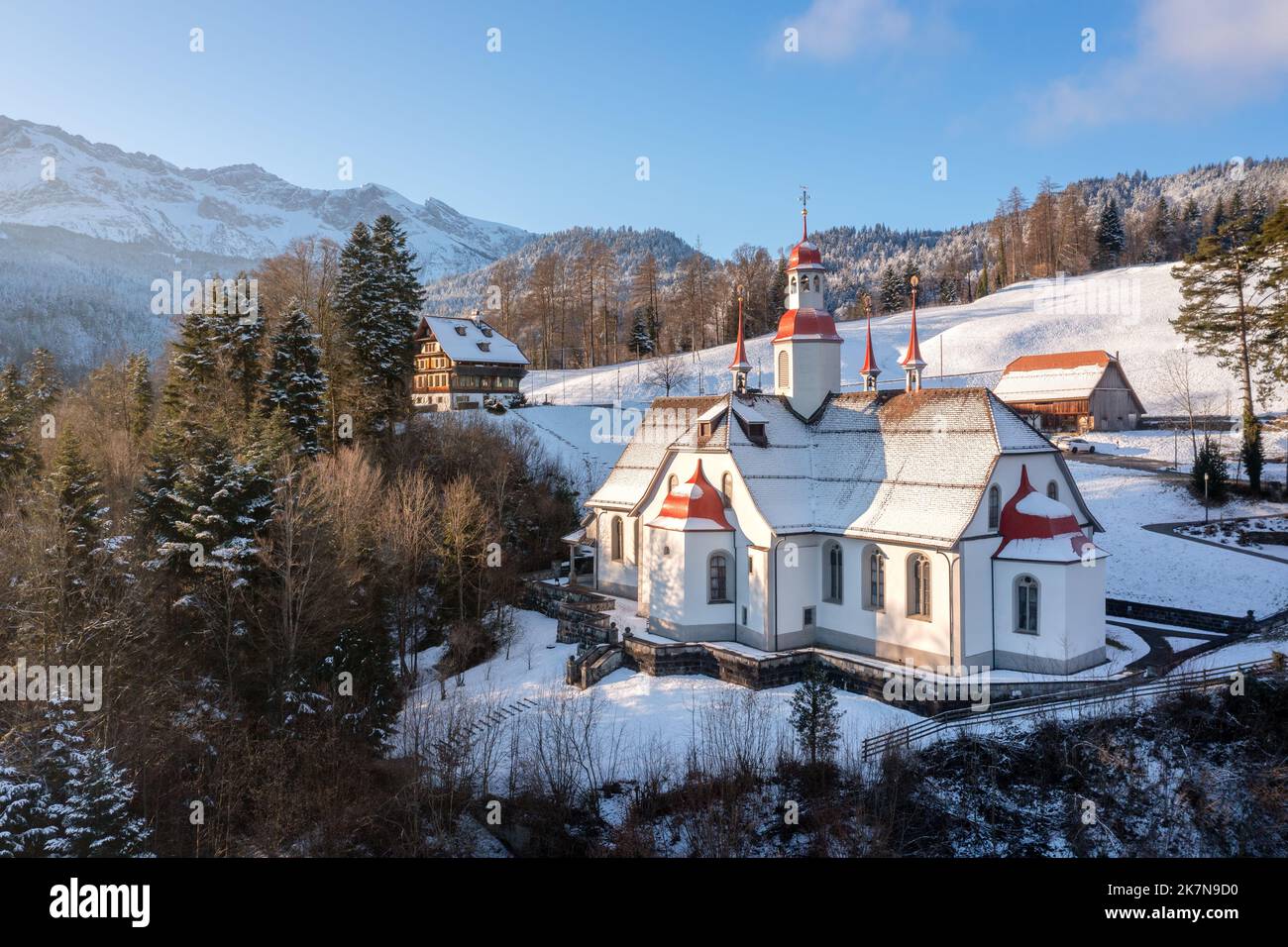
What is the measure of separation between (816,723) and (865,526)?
8.71 meters

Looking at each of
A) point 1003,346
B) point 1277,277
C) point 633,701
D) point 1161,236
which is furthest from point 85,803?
point 1161,236

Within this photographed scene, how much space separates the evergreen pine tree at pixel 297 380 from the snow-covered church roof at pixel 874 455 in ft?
54.8

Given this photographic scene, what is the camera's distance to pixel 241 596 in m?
23.1

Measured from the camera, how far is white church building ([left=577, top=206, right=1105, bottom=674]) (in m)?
24.0

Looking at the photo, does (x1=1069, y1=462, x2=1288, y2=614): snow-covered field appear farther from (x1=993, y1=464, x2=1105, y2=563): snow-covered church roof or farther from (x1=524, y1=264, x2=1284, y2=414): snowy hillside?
(x1=524, y1=264, x2=1284, y2=414): snowy hillside

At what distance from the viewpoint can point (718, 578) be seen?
93.2ft

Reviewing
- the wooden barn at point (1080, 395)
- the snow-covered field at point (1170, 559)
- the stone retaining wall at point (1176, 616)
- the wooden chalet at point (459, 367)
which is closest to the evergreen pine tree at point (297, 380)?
the wooden chalet at point (459, 367)

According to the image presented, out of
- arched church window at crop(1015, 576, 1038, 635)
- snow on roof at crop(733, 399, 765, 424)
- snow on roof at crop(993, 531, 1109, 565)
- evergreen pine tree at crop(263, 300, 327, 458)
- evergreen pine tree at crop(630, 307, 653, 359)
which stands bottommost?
arched church window at crop(1015, 576, 1038, 635)

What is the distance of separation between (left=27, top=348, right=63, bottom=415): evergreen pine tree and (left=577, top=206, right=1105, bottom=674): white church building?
37739 mm

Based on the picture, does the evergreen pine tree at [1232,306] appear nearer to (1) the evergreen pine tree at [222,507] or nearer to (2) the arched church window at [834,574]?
(2) the arched church window at [834,574]

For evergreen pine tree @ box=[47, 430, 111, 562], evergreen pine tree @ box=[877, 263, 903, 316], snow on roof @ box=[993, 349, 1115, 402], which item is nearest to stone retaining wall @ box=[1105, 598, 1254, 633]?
snow on roof @ box=[993, 349, 1115, 402]

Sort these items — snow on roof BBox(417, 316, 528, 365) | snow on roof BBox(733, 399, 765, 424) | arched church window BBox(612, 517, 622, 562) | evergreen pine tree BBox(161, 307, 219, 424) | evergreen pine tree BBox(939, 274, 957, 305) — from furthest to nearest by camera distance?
evergreen pine tree BBox(939, 274, 957, 305), snow on roof BBox(417, 316, 528, 365), evergreen pine tree BBox(161, 307, 219, 424), arched church window BBox(612, 517, 622, 562), snow on roof BBox(733, 399, 765, 424)

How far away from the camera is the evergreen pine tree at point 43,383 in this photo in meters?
45.3
